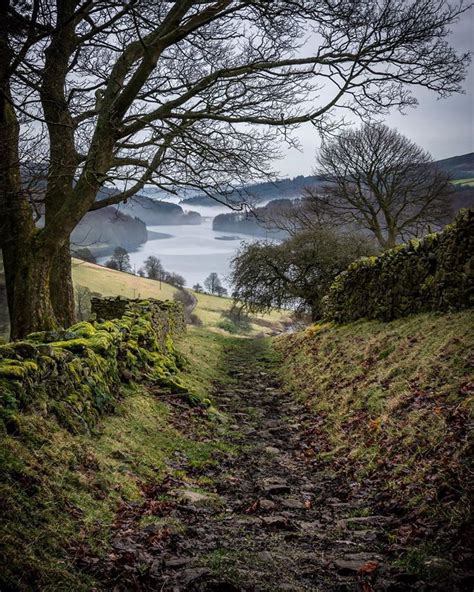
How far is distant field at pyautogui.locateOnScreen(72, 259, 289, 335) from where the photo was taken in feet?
110

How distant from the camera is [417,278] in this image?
9.22 m

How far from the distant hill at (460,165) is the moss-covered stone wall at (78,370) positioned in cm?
2307

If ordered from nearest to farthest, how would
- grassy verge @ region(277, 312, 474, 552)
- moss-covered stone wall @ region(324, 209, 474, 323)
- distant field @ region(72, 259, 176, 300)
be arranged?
grassy verge @ region(277, 312, 474, 552), moss-covered stone wall @ region(324, 209, 474, 323), distant field @ region(72, 259, 176, 300)

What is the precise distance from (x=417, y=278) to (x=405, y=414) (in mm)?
4917

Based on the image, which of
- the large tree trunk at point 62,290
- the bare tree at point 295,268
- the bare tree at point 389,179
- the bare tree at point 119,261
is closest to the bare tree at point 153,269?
the bare tree at point 119,261

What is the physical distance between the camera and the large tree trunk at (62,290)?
8.97m

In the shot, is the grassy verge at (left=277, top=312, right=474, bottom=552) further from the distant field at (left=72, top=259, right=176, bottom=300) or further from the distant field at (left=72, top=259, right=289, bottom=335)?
the distant field at (left=72, top=259, right=176, bottom=300)

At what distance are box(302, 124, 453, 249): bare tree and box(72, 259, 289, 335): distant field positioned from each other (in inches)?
337

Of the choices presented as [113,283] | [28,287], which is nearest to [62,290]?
[28,287]

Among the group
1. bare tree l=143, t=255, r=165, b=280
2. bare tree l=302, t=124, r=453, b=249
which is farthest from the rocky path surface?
bare tree l=143, t=255, r=165, b=280

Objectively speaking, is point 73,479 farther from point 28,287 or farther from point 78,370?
point 28,287

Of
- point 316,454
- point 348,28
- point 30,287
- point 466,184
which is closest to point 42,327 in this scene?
point 30,287

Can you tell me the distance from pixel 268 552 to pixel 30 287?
20.4 ft

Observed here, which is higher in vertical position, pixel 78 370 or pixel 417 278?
pixel 417 278
